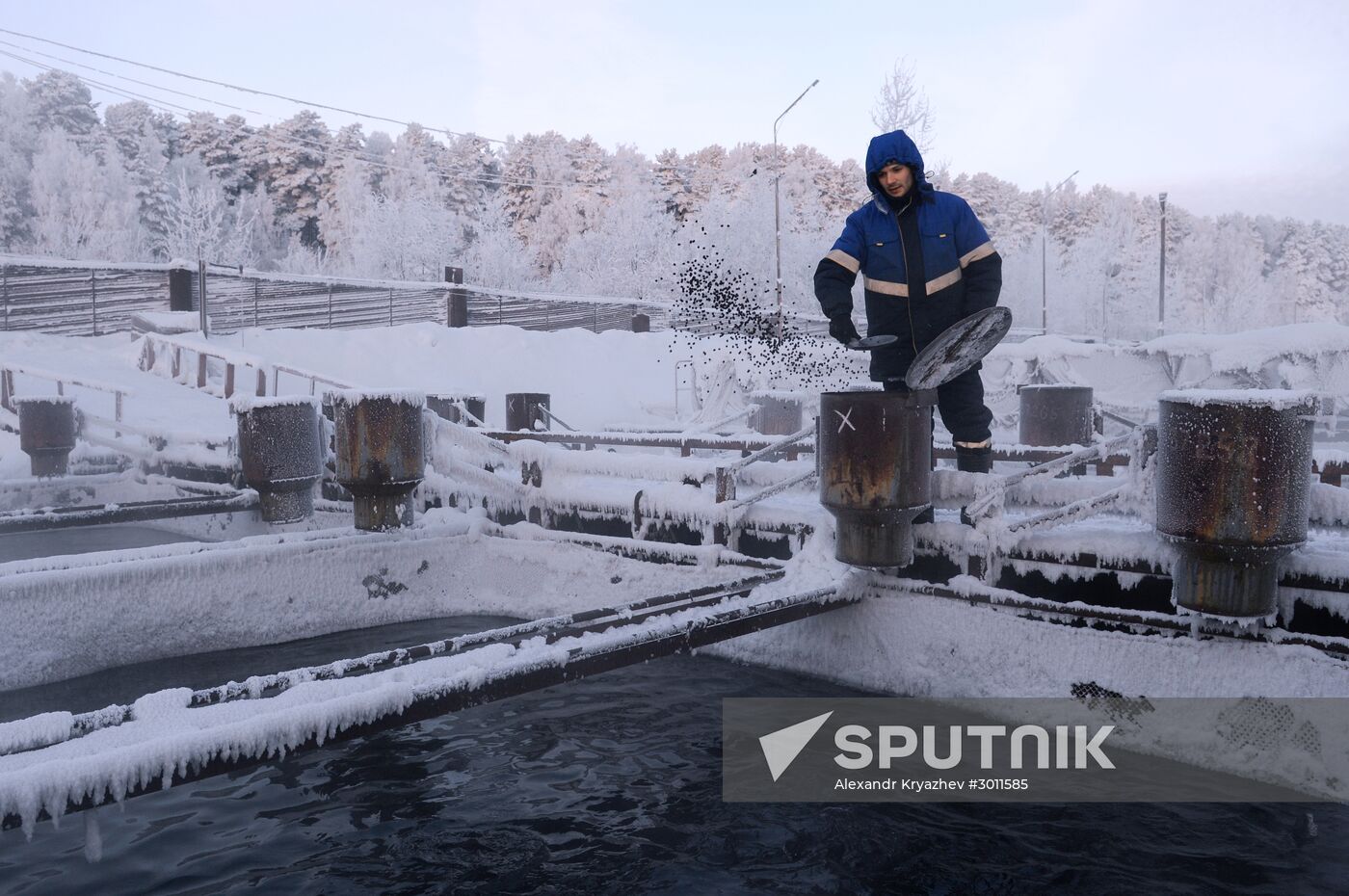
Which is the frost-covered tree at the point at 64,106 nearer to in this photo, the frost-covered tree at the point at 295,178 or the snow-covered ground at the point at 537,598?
the frost-covered tree at the point at 295,178

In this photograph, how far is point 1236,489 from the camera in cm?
348

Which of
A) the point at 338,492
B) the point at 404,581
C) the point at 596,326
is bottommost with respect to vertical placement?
the point at 404,581

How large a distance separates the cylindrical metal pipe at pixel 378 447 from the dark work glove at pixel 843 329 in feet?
8.65

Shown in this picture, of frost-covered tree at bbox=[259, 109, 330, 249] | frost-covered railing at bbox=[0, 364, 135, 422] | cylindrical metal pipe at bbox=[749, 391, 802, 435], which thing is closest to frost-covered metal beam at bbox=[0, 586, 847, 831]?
→ cylindrical metal pipe at bbox=[749, 391, 802, 435]

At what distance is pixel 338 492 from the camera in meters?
7.70

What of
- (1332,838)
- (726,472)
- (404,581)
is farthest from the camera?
(404,581)

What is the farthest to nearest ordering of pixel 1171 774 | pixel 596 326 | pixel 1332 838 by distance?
pixel 596 326 < pixel 1171 774 < pixel 1332 838

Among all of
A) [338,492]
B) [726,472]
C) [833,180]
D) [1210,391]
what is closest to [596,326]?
[338,492]

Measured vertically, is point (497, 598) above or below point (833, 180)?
below

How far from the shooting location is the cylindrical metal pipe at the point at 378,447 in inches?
227

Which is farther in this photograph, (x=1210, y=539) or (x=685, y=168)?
(x=685, y=168)

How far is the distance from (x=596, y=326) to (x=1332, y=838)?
3175 centimetres

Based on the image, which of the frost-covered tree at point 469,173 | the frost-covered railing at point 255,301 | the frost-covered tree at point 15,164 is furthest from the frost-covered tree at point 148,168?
the frost-covered railing at point 255,301

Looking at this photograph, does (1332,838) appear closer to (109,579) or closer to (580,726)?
(580,726)
